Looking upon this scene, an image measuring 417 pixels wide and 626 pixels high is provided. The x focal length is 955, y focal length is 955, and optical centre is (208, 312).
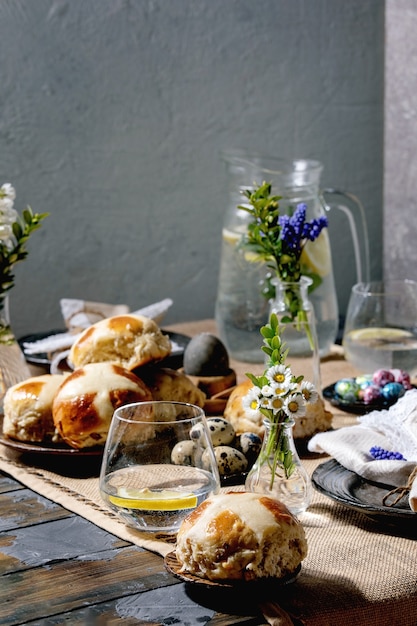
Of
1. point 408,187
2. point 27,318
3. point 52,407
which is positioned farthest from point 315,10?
point 52,407

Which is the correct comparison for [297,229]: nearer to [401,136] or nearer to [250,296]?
[250,296]

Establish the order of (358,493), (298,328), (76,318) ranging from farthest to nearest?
1. (76,318)
2. (298,328)
3. (358,493)

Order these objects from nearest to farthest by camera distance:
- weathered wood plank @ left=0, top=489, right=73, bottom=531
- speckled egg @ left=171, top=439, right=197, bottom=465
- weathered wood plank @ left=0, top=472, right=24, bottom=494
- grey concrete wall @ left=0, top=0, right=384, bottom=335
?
1. speckled egg @ left=171, top=439, right=197, bottom=465
2. weathered wood plank @ left=0, top=489, right=73, bottom=531
3. weathered wood plank @ left=0, top=472, right=24, bottom=494
4. grey concrete wall @ left=0, top=0, right=384, bottom=335

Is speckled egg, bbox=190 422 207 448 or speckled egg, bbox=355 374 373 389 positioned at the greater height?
speckled egg, bbox=190 422 207 448

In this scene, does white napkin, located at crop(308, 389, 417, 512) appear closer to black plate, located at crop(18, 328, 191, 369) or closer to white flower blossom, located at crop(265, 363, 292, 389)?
white flower blossom, located at crop(265, 363, 292, 389)

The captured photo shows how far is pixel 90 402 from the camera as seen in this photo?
106 cm

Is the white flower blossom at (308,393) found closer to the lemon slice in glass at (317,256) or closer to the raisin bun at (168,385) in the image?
the raisin bun at (168,385)

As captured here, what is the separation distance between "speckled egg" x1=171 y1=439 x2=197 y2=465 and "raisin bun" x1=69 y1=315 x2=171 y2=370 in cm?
34

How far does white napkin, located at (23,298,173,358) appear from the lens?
4.88 ft

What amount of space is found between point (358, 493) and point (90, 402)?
1.01ft

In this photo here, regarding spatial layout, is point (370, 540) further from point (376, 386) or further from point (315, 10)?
point (315, 10)

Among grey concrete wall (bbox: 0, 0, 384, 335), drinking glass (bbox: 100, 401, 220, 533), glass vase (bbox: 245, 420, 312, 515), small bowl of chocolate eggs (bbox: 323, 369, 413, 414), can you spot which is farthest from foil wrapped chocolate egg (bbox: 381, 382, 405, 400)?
grey concrete wall (bbox: 0, 0, 384, 335)

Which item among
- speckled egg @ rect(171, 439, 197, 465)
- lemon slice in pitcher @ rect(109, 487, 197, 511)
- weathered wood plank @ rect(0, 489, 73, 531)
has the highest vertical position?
speckled egg @ rect(171, 439, 197, 465)

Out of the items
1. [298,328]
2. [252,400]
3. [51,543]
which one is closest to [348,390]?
[298,328]
